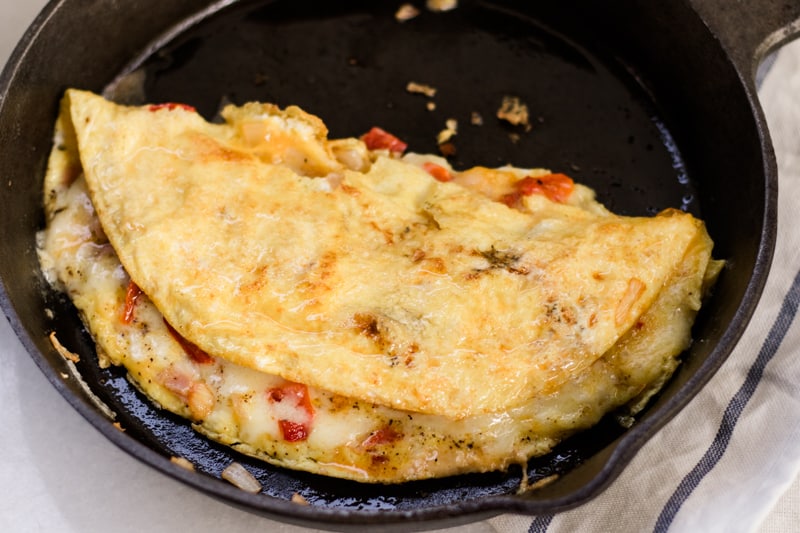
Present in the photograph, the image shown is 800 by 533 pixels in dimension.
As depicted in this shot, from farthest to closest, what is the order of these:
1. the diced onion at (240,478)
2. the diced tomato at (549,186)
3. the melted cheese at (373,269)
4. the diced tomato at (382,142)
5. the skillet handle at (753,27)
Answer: the diced tomato at (382,142), the skillet handle at (753,27), the diced tomato at (549,186), the diced onion at (240,478), the melted cheese at (373,269)

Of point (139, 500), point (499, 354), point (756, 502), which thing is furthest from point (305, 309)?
point (756, 502)

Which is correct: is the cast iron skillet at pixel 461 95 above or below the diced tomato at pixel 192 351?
above

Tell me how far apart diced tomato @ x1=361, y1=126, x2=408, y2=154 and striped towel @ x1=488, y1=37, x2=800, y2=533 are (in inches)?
58.1

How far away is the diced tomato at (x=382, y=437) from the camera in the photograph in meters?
2.83

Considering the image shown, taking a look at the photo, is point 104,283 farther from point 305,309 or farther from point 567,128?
point 567,128

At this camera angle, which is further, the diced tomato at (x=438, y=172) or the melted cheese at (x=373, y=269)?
the diced tomato at (x=438, y=172)

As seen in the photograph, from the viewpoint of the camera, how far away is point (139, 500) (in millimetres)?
3133

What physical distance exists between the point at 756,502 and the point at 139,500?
7.01 feet

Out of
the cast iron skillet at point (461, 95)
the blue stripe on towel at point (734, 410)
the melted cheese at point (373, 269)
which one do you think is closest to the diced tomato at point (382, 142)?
the cast iron skillet at point (461, 95)

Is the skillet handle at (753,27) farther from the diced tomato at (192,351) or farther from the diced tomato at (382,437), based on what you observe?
the diced tomato at (192,351)

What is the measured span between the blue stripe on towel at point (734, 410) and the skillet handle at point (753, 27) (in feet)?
2.89

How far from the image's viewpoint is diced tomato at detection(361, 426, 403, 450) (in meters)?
2.83

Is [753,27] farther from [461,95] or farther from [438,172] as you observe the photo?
[438,172]

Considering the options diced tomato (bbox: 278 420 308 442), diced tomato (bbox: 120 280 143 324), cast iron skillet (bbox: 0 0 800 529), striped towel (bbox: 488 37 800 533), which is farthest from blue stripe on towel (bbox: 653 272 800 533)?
diced tomato (bbox: 120 280 143 324)
